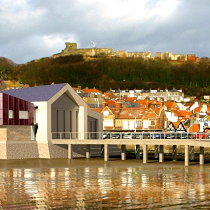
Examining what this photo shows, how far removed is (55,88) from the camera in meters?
59.9

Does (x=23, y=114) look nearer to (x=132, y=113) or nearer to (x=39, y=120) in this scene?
(x=39, y=120)

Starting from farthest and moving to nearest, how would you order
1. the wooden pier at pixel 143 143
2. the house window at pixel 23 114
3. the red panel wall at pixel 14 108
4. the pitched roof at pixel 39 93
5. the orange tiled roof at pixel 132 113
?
the orange tiled roof at pixel 132 113, the pitched roof at pixel 39 93, the house window at pixel 23 114, the red panel wall at pixel 14 108, the wooden pier at pixel 143 143

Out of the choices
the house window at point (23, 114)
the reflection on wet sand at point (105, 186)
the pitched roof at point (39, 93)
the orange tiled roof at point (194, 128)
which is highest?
the pitched roof at point (39, 93)

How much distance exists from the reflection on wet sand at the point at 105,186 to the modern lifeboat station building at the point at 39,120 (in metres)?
4.44

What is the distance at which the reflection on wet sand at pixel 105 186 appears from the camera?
30.2 m

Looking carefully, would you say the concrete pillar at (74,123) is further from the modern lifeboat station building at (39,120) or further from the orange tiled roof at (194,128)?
the orange tiled roof at (194,128)

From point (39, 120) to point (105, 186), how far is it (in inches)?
899

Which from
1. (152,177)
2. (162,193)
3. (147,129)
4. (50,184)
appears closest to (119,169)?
(152,177)

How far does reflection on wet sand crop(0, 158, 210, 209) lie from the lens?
30.2 m

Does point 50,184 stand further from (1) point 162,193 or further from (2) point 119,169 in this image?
(2) point 119,169

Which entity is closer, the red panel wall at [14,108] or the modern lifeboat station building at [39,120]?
the red panel wall at [14,108]

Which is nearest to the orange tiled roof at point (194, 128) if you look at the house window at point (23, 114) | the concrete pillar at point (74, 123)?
the concrete pillar at point (74, 123)

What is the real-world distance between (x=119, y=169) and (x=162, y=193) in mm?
14403

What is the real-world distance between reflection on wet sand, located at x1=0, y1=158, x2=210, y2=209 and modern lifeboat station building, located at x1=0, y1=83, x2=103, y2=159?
175 inches
